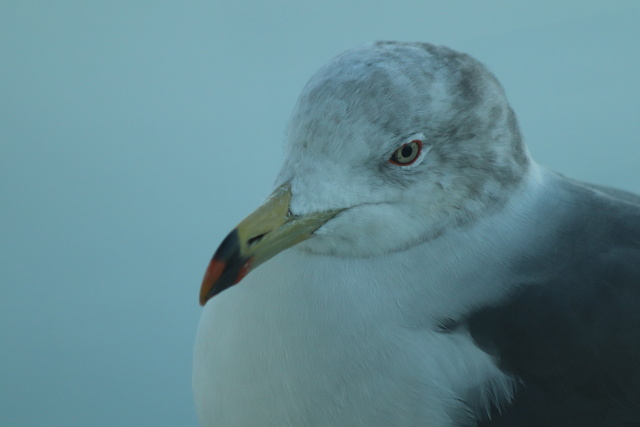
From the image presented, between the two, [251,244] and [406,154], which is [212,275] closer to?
[251,244]

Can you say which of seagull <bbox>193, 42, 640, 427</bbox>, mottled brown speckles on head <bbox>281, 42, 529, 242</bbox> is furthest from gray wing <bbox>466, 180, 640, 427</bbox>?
mottled brown speckles on head <bbox>281, 42, 529, 242</bbox>

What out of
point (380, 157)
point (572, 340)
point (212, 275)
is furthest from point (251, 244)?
point (572, 340)

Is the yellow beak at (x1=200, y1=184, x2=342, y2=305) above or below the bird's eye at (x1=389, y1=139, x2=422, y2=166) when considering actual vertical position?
below

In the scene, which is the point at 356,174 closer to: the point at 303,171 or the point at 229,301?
the point at 303,171

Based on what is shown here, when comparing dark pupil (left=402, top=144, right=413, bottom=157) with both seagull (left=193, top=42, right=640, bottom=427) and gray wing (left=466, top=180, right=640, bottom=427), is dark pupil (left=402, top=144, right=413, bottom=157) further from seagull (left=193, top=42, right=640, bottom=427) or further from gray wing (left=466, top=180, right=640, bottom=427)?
gray wing (left=466, top=180, right=640, bottom=427)

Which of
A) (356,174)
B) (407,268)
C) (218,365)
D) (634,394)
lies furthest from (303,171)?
(634,394)

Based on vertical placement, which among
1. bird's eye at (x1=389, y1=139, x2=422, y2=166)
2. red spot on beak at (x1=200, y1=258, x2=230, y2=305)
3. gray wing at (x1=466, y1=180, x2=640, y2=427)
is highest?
bird's eye at (x1=389, y1=139, x2=422, y2=166)

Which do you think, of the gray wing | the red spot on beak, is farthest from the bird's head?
the gray wing
